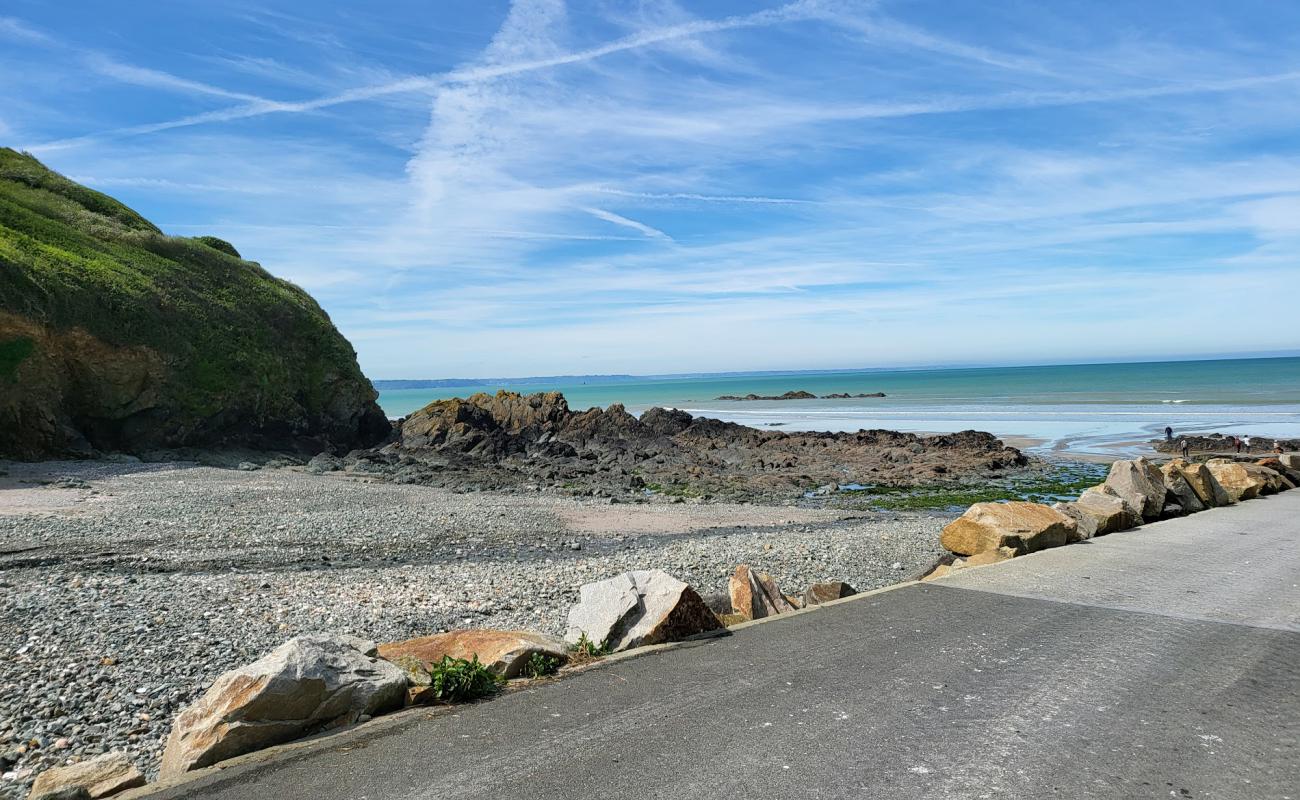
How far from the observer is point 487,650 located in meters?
5.96

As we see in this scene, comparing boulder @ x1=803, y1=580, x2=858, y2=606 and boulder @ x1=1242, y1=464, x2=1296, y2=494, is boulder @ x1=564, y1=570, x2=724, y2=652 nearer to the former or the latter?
boulder @ x1=803, y1=580, x2=858, y2=606

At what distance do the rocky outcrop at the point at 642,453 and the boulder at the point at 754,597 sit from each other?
18.8 m

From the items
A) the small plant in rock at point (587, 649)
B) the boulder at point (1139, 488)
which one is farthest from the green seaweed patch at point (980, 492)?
the small plant in rock at point (587, 649)

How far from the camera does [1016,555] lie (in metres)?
10.3

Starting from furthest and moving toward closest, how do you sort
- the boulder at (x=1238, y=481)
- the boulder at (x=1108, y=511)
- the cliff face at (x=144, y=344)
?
the cliff face at (x=144, y=344) → the boulder at (x=1238, y=481) → the boulder at (x=1108, y=511)

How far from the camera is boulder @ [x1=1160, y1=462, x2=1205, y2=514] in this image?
1377 centimetres

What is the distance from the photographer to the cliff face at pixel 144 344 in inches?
1064

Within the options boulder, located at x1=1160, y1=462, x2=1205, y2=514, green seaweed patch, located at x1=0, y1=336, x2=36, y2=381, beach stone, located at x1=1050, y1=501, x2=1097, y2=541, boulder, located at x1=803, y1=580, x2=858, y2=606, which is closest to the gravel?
beach stone, located at x1=1050, y1=501, x2=1097, y2=541

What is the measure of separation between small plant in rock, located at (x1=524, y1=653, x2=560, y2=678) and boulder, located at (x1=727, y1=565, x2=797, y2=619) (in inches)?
96.8

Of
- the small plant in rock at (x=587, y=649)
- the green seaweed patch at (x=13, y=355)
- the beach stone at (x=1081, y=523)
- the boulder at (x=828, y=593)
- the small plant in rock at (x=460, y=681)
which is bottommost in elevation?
the boulder at (x=828, y=593)

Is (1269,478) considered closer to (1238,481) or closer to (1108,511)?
(1238,481)

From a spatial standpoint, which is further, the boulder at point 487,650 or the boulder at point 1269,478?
the boulder at point 1269,478

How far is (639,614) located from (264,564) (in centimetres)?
924

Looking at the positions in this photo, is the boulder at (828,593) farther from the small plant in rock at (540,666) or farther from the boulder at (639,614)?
the small plant in rock at (540,666)
